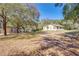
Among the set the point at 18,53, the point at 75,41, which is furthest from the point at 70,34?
the point at 18,53

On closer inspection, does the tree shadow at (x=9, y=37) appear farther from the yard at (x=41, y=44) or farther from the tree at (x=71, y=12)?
the tree at (x=71, y=12)

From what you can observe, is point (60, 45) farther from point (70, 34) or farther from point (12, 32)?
point (12, 32)

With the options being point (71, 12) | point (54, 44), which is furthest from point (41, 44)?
point (71, 12)

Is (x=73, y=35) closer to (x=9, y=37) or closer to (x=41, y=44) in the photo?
(x=41, y=44)

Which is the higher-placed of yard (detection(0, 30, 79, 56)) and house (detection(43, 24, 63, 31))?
house (detection(43, 24, 63, 31))

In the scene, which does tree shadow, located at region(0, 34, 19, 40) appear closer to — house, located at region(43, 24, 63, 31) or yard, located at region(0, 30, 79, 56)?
yard, located at region(0, 30, 79, 56)

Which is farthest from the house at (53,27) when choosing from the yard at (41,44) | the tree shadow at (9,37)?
Answer: the tree shadow at (9,37)

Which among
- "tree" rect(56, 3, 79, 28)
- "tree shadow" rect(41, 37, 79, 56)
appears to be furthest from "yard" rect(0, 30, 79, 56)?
"tree" rect(56, 3, 79, 28)

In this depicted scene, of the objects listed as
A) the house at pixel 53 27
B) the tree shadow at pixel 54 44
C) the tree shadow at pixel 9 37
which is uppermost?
the house at pixel 53 27

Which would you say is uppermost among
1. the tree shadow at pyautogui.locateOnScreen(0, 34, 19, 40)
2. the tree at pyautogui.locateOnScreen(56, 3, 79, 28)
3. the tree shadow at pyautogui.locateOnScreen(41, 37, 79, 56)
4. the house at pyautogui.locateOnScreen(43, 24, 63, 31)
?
the tree at pyautogui.locateOnScreen(56, 3, 79, 28)
